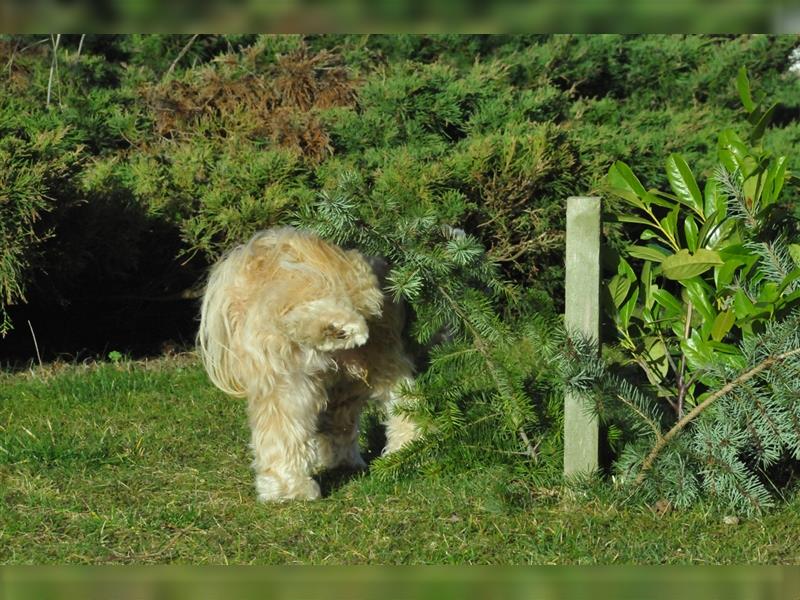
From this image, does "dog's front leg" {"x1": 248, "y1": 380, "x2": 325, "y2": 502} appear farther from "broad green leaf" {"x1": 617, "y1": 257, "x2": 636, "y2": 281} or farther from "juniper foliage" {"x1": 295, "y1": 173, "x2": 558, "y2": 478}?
"broad green leaf" {"x1": 617, "y1": 257, "x2": 636, "y2": 281}

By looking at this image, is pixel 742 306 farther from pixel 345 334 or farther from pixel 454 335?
pixel 345 334

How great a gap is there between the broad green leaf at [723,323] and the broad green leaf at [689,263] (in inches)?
8.5

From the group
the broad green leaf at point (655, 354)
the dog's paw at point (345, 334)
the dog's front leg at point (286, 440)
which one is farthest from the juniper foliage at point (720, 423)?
the dog's front leg at point (286, 440)

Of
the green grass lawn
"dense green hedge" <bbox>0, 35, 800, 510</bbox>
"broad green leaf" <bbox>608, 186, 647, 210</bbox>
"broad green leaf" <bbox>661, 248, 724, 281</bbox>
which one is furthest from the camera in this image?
"dense green hedge" <bbox>0, 35, 800, 510</bbox>

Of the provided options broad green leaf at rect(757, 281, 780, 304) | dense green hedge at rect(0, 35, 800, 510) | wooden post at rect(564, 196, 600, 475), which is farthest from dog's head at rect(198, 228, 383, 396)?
broad green leaf at rect(757, 281, 780, 304)

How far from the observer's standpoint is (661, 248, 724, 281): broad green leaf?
4.39 metres

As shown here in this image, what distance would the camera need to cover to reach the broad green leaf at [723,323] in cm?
432

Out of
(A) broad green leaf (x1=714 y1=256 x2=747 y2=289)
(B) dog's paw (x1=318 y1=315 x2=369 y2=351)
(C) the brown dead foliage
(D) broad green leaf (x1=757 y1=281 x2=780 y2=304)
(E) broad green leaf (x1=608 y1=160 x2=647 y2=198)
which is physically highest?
(C) the brown dead foliage

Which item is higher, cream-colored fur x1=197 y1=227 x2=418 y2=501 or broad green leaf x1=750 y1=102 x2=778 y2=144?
broad green leaf x1=750 y1=102 x2=778 y2=144

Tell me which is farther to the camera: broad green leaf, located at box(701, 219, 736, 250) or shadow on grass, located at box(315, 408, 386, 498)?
shadow on grass, located at box(315, 408, 386, 498)

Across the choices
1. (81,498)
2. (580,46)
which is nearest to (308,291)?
(81,498)

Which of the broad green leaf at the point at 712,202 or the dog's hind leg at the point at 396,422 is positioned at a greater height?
the broad green leaf at the point at 712,202

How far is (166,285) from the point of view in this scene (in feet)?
26.3

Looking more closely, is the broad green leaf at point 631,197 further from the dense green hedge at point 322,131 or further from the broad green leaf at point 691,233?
the dense green hedge at point 322,131
